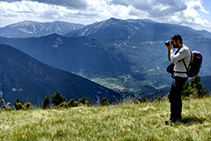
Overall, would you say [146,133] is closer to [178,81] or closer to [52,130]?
[178,81]

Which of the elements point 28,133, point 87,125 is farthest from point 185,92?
point 28,133

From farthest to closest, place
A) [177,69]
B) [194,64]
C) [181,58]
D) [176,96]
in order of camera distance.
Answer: [176,96]
[177,69]
[194,64]
[181,58]

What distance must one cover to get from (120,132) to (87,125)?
149cm

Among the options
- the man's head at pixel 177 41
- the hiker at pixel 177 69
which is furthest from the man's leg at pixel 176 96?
the man's head at pixel 177 41

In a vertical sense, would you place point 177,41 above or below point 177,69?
above

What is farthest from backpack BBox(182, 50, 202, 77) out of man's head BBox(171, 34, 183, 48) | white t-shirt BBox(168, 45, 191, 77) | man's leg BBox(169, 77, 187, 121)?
man's head BBox(171, 34, 183, 48)

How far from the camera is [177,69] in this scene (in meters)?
6.02

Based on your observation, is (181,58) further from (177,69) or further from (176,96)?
(176,96)

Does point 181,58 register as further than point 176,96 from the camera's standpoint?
No

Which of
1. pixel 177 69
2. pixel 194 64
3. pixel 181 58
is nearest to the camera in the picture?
pixel 181 58

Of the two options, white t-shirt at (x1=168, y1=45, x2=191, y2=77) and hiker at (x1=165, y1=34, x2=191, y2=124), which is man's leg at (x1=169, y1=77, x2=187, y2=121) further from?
white t-shirt at (x1=168, y1=45, x2=191, y2=77)

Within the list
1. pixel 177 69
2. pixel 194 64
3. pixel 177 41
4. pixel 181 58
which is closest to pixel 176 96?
pixel 177 69

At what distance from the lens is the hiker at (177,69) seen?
5723mm

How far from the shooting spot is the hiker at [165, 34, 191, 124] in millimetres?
5723
